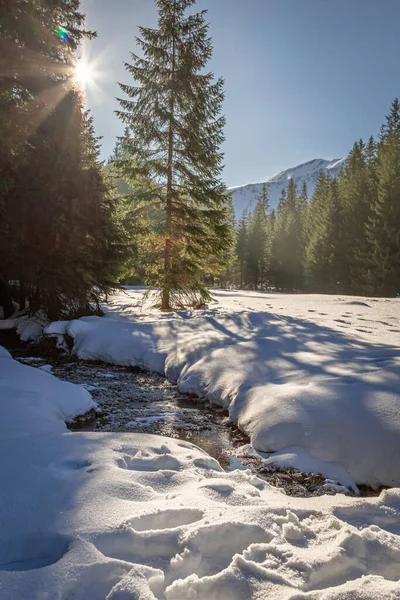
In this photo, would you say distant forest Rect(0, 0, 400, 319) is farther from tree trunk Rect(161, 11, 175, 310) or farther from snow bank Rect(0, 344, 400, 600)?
snow bank Rect(0, 344, 400, 600)

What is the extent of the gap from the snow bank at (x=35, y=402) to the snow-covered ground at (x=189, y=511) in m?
0.03

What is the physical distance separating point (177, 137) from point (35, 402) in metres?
11.9

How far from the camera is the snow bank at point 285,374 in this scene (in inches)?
154

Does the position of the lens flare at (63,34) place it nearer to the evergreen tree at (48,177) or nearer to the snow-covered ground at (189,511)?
the evergreen tree at (48,177)

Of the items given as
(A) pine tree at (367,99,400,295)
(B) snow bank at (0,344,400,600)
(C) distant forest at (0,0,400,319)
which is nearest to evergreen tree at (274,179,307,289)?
(A) pine tree at (367,99,400,295)

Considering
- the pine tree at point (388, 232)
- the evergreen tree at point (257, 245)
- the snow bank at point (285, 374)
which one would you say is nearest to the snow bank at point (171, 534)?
the snow bank at point (285, 374)

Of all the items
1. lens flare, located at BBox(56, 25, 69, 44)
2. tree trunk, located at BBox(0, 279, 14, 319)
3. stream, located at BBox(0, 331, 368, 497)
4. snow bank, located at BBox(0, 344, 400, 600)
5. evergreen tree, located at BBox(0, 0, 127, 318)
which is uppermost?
lens flare, located at BBox(56, 25, 69, 44)

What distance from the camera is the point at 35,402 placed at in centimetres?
474

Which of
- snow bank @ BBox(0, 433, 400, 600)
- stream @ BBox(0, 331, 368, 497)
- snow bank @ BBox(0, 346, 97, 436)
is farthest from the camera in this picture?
snow bank @ BBox(0, 346, 97, 436)

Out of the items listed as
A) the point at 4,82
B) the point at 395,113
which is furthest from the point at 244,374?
the point at 395,113

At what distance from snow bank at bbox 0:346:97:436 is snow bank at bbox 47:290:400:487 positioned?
208 centimetres

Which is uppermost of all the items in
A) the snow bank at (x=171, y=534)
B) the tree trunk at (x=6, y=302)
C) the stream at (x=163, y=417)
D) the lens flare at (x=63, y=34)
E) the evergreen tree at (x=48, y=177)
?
the lens flare at (x=63, y=34)

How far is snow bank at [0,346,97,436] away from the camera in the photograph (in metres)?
4.00

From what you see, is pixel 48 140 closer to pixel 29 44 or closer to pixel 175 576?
pixel 29 44
